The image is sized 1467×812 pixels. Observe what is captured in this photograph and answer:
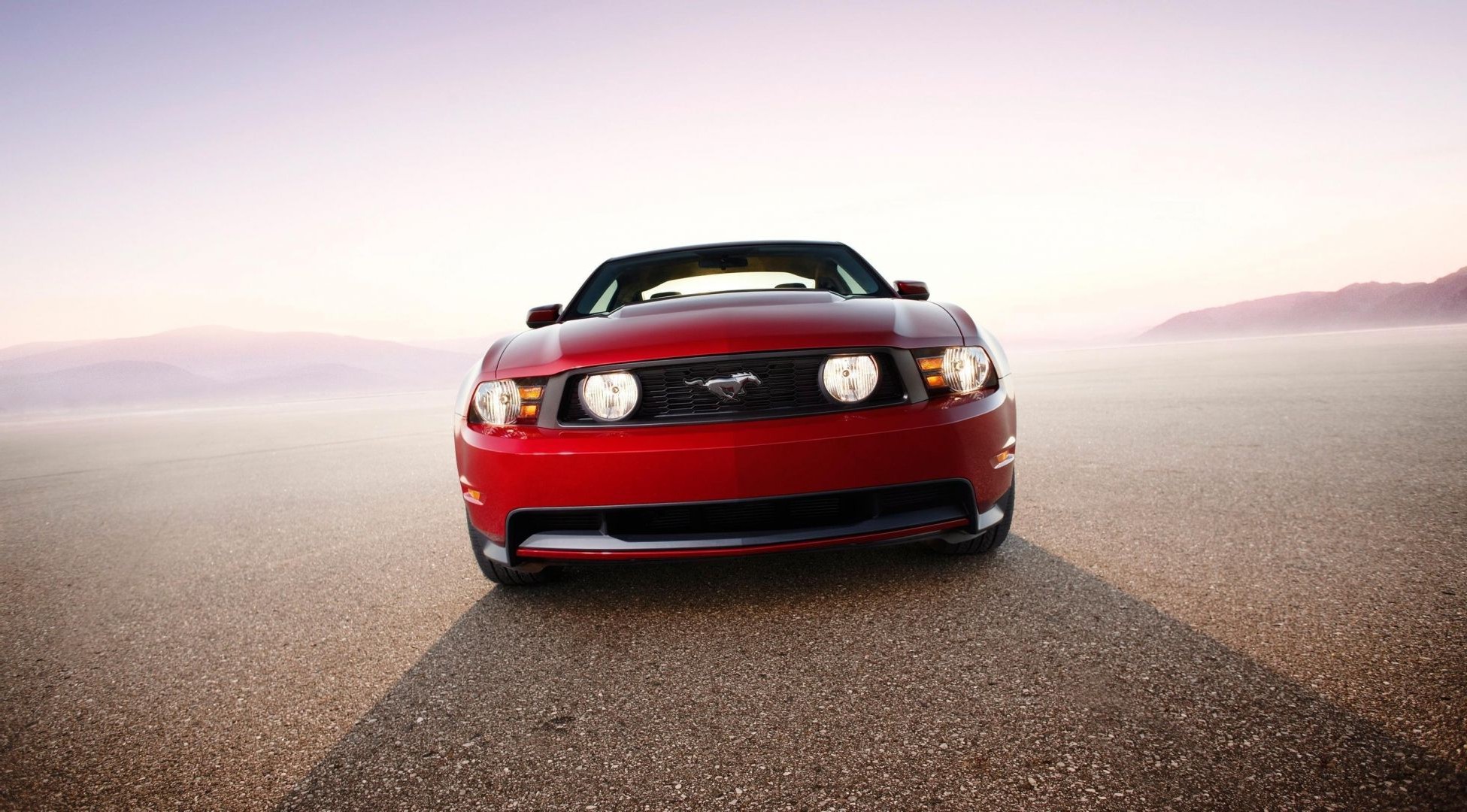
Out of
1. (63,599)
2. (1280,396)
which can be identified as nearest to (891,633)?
(63,599)

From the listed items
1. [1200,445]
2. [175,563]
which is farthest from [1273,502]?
[175,563]

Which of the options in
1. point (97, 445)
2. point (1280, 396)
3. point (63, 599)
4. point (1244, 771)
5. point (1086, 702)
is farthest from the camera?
point (97, 445)

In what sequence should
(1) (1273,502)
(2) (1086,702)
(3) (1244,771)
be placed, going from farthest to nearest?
(1) (1273,502) → (2) (1086,702) → (3) (1244,771)

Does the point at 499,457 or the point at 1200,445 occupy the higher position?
the point at 499,457

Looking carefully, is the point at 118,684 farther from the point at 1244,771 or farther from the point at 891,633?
the point at 1244,771

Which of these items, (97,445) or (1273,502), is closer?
(1273,502)

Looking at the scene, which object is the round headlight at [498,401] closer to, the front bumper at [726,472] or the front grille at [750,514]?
the front bumper at [726,472]

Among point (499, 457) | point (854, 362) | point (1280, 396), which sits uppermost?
point (854, 362)

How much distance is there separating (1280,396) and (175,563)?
10.0 meters

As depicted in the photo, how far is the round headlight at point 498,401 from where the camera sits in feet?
7.42

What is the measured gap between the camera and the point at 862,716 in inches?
64.5

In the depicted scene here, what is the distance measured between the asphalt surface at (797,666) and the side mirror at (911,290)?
113 cm

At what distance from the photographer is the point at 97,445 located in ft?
36.3

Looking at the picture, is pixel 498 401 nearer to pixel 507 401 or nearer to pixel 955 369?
pixel 507 401
